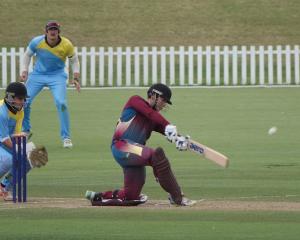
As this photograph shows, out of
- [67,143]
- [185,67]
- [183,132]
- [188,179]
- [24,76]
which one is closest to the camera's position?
[188,179]

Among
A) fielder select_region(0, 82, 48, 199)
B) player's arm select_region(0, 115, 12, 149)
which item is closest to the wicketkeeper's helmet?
fielder select_region(0, 82, 48, 199)

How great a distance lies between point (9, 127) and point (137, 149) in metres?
1.85

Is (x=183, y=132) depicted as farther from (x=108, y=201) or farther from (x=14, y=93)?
(x=108, y=201)

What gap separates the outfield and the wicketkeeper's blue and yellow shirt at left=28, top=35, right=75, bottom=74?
1.42 m

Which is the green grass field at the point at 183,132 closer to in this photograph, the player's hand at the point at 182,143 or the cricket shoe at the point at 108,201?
the cricket shoe at the point at 108,201

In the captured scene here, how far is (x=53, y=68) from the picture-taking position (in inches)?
870

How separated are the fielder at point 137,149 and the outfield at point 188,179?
0.83ft

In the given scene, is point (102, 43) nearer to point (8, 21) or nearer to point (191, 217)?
point (8, 21)

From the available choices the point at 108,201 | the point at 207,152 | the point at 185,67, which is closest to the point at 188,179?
the point at 108,201

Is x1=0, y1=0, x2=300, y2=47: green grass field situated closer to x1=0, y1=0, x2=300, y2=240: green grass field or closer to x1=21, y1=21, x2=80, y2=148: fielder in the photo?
x1=0, y1=0, x2=300, y2=240: green grass field

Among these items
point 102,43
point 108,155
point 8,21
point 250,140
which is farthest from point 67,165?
point 8,21

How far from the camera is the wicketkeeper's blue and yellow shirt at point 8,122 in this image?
1448 centimetres

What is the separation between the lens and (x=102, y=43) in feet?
145

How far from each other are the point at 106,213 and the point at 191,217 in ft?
3.37
